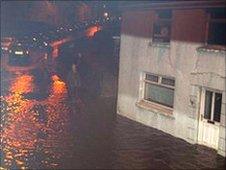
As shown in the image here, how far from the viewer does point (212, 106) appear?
16.2m

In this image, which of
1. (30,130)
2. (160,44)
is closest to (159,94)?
(160,44)

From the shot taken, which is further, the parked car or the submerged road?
the parked car

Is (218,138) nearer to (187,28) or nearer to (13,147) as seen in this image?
(187,28)

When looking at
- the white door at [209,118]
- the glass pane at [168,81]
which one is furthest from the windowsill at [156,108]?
the white door at [209,118]

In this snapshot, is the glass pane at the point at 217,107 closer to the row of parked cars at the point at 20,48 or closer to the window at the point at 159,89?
the window at the point at 159,89

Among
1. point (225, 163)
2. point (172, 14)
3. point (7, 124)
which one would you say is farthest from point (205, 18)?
point (7, 124)

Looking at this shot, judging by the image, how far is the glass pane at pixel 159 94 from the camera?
18.8 metres

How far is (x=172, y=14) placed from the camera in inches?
725

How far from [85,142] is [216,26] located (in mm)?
7164

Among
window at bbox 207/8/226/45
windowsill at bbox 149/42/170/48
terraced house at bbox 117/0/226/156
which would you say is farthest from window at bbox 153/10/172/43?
window at bbox 207/8/226/45

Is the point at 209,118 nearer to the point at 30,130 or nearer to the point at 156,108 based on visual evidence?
the point at 156,108

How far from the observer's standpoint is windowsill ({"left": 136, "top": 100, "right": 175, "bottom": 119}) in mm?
18578

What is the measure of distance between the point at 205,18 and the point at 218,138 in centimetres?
484

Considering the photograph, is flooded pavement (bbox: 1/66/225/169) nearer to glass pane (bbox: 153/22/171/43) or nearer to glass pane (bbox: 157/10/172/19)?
glass pane (bbox: 153/22/171/43)
